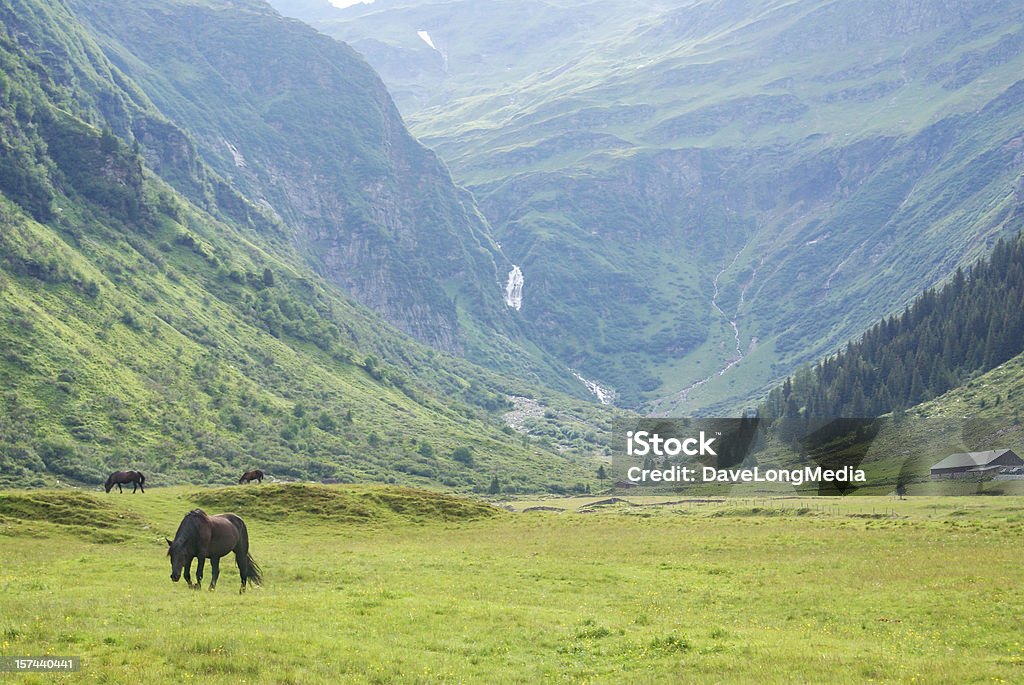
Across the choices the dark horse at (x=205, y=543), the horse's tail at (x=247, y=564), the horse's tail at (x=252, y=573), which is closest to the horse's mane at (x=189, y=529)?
the dark horse at (x=205, y=543)

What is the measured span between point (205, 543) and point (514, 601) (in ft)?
47.4

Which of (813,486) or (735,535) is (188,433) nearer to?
(813,486)

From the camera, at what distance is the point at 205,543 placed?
41719 mm

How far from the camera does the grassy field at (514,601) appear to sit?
28391 mm

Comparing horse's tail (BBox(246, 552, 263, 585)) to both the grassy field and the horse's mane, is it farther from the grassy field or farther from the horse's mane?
the horse's mane

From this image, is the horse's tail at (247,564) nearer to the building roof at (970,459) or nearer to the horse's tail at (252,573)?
the horse's tail at (252,573)

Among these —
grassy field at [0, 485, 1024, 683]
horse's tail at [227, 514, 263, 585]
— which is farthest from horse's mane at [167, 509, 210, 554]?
horse's tail at [227, 514, 263, 585]

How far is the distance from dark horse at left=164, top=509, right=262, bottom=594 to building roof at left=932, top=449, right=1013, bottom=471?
121822mm

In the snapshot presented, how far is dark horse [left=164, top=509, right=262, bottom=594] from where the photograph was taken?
41094mm

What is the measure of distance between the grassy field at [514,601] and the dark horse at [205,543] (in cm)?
122

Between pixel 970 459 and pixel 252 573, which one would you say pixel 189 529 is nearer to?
pixel 252 573

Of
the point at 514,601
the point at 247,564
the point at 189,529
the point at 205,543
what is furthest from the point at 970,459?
Answer: the point at 189,529

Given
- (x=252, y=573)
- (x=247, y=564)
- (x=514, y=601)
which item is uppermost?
(x=247, y=564)

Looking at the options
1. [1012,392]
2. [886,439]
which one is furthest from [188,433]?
[1012,392]
